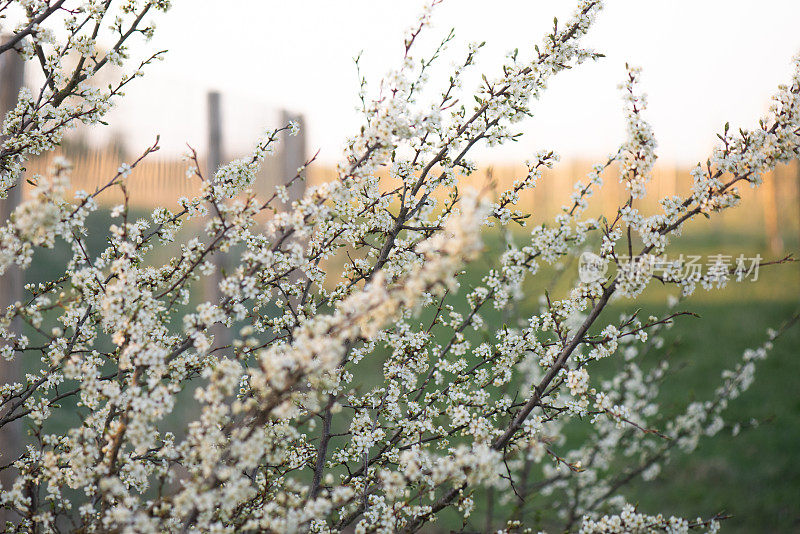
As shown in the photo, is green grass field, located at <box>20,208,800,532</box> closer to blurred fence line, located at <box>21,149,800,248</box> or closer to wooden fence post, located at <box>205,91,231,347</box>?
blurred fence line, located at <box>21,149,800,248</box>

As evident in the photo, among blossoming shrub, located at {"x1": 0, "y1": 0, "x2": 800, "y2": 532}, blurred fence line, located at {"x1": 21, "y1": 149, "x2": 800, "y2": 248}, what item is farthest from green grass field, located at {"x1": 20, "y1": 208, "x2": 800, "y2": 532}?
blossoming shrub, located at {"x1": 0, "y1": 0, "x2": 800, "y2": 532}

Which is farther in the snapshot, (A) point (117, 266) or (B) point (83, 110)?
(B) point (83, 110)

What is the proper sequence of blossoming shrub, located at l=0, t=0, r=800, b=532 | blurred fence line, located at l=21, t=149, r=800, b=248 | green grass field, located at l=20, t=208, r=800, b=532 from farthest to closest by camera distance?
1. green grass field, located at l=20, t=208, r=800, b=532
2. blurred fence line, located at l=21, t=149, r=800, b=248
3. blossoming shrub, located at l=0, t=0, r=800, b=532

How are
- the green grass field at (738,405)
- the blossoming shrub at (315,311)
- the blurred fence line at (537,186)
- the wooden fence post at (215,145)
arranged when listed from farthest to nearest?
the green grass field at (738,405), the wooden fence post at (215,145), the blurred fence line at (537,186), the blossoming shrub at (315,311)

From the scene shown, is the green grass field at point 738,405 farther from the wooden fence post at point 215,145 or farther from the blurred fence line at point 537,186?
the wooden fence post at point 215,145

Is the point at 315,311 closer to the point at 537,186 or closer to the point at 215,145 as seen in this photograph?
the point at 215,145

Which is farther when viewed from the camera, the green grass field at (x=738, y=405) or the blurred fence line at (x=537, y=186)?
the green grass field at (x=738, y=405)

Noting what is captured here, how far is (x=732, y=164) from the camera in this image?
1960mm

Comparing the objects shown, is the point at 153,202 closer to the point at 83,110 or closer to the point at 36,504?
the point at 83,110

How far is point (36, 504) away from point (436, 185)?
1.71m

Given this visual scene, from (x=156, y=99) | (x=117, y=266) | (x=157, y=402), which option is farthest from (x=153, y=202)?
(x=157, y=402)

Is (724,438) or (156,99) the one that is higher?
(156,99)

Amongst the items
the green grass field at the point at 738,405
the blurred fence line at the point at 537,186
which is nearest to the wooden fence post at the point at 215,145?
the blurred fence line at the point at 537,186

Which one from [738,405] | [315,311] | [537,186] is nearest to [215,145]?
[315,311]
